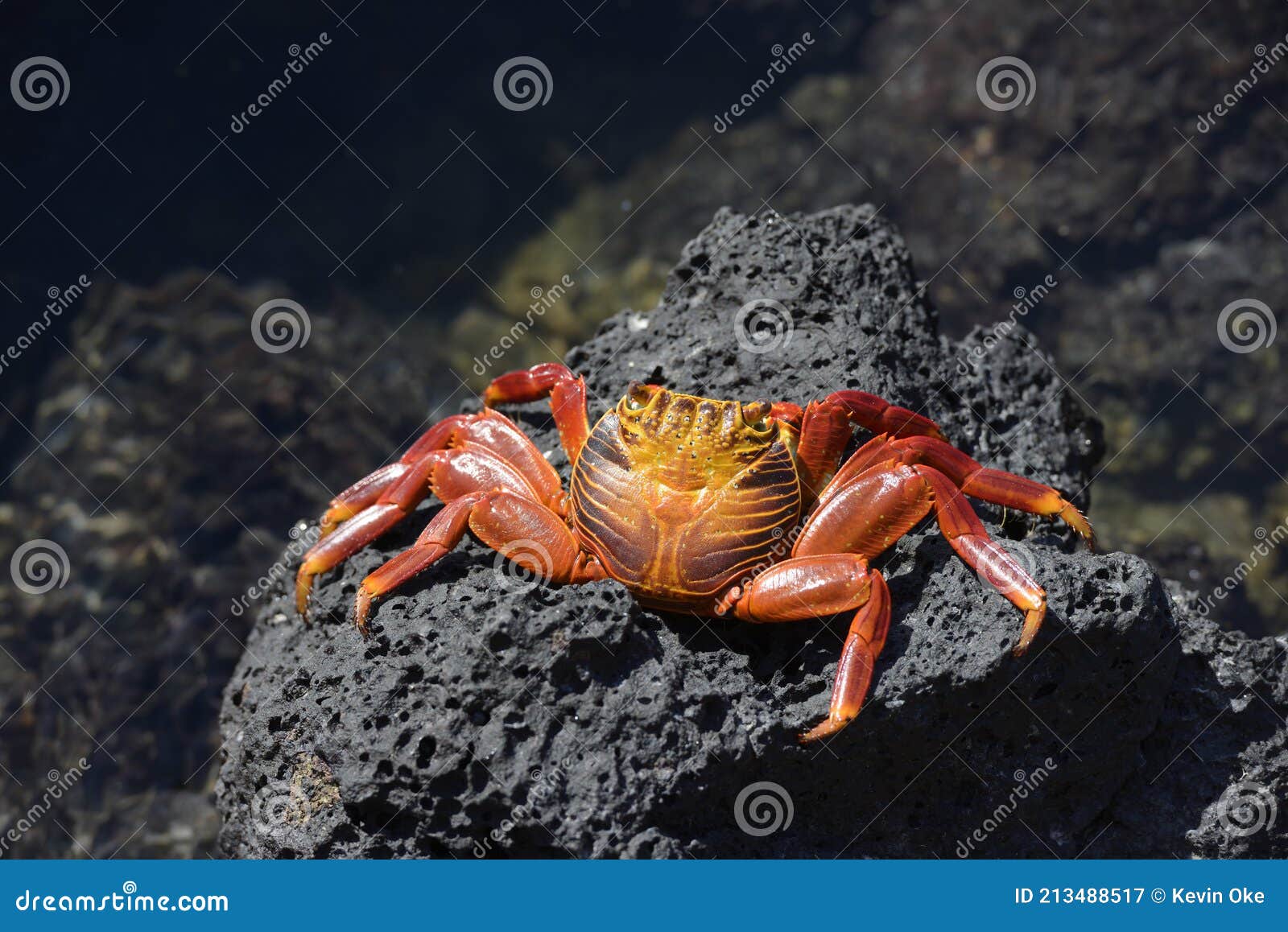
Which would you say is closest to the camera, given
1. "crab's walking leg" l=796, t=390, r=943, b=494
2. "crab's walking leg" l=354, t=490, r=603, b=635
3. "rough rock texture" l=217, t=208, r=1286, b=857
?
"rough rock texture" l=217, t=208, r=1286, b=857

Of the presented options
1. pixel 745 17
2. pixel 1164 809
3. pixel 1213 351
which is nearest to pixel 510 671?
pixel 1164 809

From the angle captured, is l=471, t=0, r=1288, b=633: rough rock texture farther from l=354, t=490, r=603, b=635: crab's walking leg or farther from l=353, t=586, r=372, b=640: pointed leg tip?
l=353, t=586, r=372, b=640: pointed leg tip

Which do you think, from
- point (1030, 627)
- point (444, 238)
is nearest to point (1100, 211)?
point (444, 238)

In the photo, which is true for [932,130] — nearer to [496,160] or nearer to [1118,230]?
[1118,230]

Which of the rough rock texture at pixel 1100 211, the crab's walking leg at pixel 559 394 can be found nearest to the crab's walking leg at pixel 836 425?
the crab's walking leg at pixel 559 394

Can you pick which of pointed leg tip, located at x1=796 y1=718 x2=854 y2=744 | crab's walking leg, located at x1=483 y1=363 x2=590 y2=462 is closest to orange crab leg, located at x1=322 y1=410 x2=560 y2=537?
crab's walking leg, located at x1=483 y1=363 x2=590 y2=462

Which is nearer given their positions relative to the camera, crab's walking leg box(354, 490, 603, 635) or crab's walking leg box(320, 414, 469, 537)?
crab's walking leg box(354, 490, 603, 635)

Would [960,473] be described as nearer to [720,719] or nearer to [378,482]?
[720,719]
